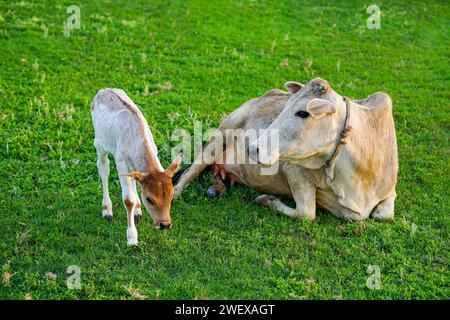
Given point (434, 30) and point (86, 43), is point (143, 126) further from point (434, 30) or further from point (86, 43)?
point (434, 30)

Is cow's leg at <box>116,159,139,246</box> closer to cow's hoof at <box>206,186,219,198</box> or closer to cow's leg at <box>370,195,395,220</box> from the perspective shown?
cow's hoof at <box>206,186,219,198</box>

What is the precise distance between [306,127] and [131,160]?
7.21 ft

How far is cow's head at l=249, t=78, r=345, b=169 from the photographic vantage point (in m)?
7.98

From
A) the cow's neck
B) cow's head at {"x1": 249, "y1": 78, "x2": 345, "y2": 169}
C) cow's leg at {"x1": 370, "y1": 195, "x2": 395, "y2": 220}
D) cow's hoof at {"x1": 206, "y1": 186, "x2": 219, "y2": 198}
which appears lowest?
cow's hoof at {"x1": 206, "y1": 186, "x2": 219, "y2": 198}

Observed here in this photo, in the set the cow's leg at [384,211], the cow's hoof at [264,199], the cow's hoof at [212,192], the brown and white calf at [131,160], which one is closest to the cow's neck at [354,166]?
the cow's leg at [384,211]

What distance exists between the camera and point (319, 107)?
7.86 metres

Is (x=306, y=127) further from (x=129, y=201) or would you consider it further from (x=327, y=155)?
(x=129, y=201)

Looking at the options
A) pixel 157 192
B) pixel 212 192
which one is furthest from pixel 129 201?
pixel 212 192

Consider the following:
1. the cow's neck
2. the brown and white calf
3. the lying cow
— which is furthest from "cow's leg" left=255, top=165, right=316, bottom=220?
the brown and white calf

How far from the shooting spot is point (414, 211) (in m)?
9.35

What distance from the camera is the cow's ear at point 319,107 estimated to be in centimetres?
782

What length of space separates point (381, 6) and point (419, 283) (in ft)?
47.5

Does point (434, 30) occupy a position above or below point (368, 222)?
above
